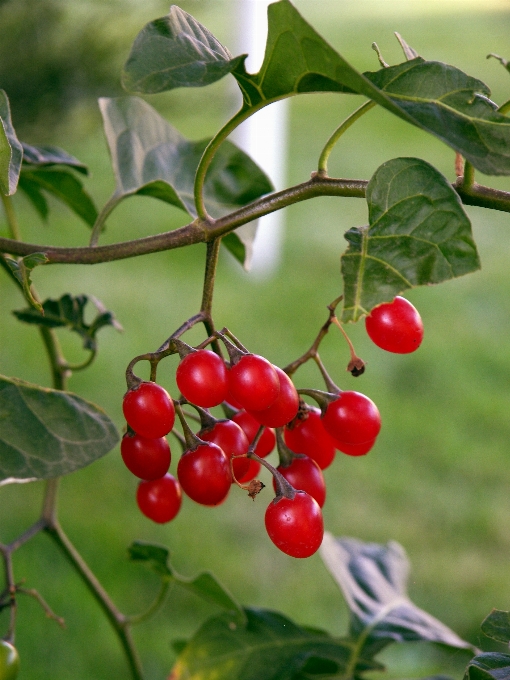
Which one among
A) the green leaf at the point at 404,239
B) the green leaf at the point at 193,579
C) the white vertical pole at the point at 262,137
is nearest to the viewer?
the green leaf at the point at 404,239

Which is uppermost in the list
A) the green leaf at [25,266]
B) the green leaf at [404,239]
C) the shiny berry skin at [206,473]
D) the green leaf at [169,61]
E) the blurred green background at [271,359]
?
the green leaf at [169,61]

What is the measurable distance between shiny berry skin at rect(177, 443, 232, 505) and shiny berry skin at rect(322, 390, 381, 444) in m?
0.07

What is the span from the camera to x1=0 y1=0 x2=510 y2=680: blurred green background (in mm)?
1529

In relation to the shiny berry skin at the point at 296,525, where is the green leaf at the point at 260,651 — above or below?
below

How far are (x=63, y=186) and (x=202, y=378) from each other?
1.01 feet

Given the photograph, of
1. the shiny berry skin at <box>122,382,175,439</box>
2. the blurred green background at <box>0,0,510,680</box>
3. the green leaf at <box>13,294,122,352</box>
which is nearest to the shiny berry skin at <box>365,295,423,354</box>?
the shiny berry skin at <box>122,382,175,439</box>

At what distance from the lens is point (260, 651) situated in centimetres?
65

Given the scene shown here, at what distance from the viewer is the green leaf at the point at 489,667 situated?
0.36m

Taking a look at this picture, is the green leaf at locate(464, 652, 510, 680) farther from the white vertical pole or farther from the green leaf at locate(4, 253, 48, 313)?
the white vertical pole

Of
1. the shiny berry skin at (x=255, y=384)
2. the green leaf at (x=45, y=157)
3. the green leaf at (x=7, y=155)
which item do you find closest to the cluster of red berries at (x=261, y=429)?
the shiny berry skin at (x=255, y=384)

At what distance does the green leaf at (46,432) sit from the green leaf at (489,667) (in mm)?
201

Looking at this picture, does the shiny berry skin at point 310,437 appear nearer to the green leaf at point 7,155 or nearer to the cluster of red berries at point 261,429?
the cluster of red berries at point 261,429

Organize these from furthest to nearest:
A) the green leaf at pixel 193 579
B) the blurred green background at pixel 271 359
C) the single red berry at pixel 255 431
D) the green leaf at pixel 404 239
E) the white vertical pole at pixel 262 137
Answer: the white vertical pole at pixel 262 137 < the blurred green background at pixel 271 359 < the green leaf at pixel 193 579 < the single red berry at pixel 255 431 < the green leaf at pixel 404 239

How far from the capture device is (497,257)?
298 cm
